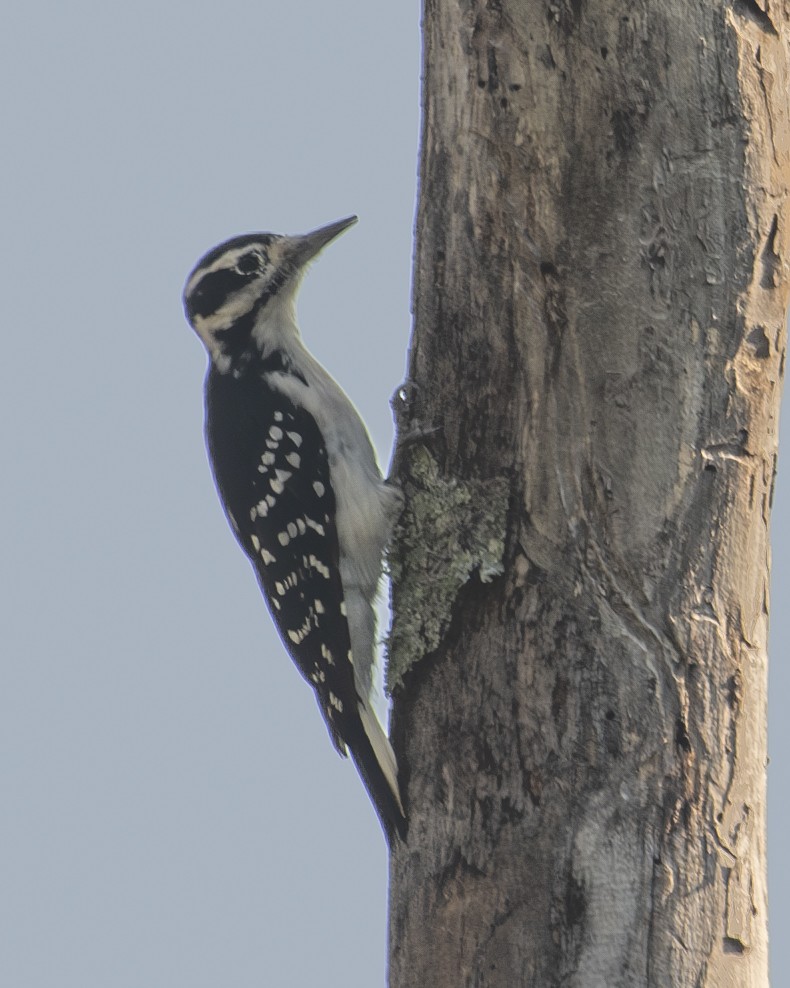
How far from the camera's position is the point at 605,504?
116 inches

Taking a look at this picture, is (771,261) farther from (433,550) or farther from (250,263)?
(250,263)

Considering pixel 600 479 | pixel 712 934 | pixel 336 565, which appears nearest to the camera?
pixel 712 934

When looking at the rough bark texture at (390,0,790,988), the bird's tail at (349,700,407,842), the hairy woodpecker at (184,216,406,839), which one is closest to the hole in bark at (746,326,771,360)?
the rough bark texture at (390,0,790,988)

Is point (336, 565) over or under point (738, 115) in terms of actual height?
under

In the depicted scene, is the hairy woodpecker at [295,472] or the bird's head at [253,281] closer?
the hairy woodpecker at [295,472]

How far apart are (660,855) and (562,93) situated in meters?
1.78

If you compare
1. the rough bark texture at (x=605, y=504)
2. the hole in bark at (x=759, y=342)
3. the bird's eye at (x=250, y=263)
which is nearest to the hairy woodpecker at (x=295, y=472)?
the bird's eye at (x=250, y=263)

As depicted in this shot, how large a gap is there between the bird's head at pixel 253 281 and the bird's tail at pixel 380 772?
4.55 feet

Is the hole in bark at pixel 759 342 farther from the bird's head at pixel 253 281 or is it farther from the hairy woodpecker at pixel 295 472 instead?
the bird's head at pixel 253 281

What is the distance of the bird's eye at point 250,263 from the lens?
4.18m

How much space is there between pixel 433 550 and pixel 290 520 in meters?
0.70

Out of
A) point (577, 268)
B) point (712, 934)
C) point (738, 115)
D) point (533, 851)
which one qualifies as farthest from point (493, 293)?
point (712, 934)

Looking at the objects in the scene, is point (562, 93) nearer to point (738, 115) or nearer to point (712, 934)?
point (738, 115)

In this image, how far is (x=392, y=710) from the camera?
3.32m
